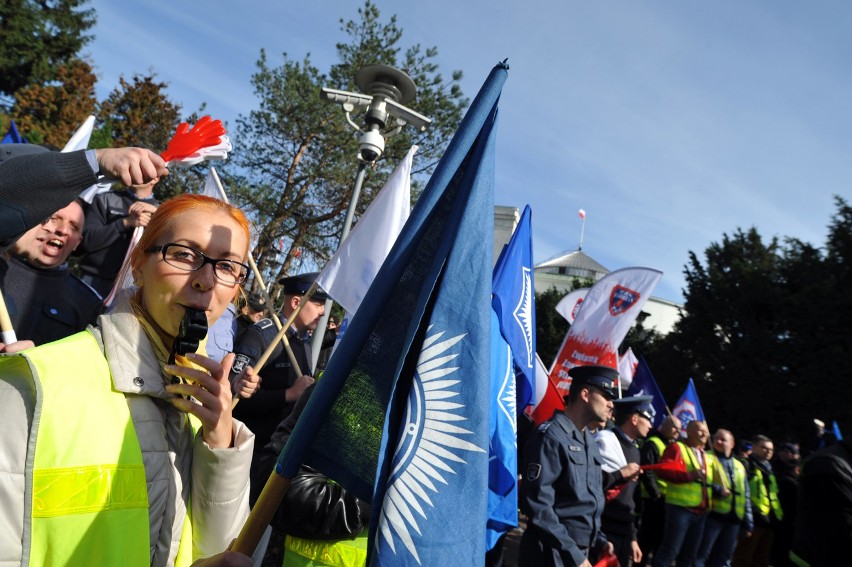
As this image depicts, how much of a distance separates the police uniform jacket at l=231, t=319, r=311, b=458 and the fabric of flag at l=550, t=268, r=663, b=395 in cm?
401

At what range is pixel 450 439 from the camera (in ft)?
5.63

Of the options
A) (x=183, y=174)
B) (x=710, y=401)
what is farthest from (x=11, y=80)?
(x=710, y=401)

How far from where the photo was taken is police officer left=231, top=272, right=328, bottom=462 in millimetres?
4508

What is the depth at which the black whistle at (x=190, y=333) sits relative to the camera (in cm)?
157

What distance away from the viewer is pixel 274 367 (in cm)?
479

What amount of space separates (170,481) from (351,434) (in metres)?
0.49

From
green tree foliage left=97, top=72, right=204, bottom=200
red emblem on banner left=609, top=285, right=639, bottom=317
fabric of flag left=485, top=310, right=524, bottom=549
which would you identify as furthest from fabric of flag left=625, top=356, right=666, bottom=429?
green tree foliage left=97, top=72, right=204, bottom=200

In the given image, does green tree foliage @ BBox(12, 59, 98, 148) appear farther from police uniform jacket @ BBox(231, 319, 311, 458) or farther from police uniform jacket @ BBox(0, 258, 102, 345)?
police uniform jacket @ BBox(0, 258, 102, 345)

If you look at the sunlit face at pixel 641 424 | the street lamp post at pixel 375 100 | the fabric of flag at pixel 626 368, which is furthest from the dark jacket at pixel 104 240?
the fabric of flag at pixel 626 368

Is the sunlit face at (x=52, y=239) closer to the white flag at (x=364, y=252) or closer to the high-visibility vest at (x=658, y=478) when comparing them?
the white flag at (x=364, y=252)

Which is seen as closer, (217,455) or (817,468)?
(217,455)

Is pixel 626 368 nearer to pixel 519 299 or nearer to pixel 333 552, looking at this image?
pixel 519 299

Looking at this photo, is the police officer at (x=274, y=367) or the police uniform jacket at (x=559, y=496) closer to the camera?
the police uniform jacket at (x=559, y=496)

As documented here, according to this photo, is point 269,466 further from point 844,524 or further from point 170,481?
point 844,524
